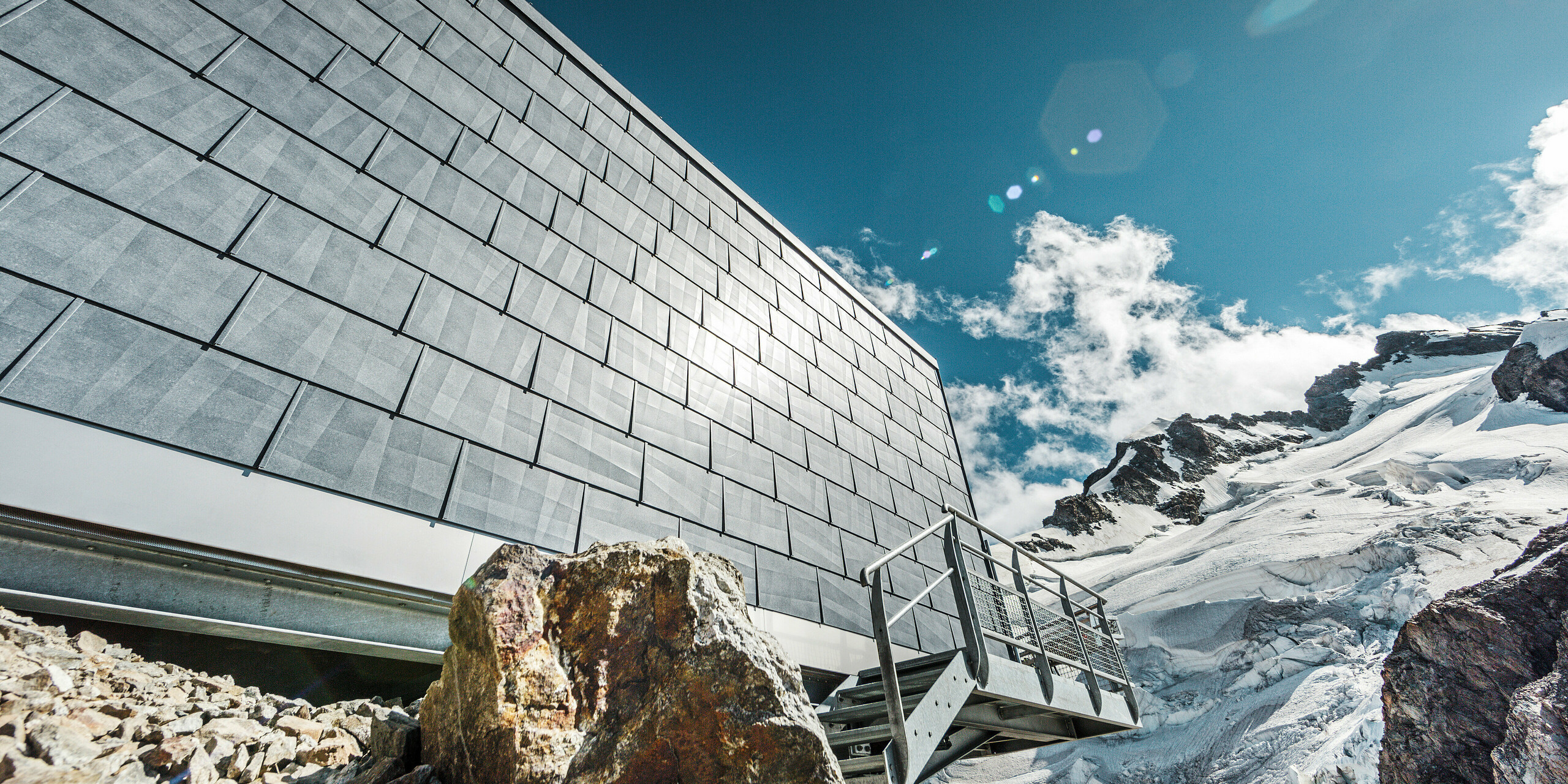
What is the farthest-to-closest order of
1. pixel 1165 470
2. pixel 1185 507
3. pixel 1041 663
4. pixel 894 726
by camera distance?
pixel 1165 470
pixel 1185 507
pixel 1041 663
pixel 894 726

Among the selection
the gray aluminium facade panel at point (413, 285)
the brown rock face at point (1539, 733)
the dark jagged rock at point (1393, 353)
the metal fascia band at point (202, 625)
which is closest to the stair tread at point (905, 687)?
the gray aluminium facade panel at point (413, 285)

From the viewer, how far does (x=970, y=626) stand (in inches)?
155

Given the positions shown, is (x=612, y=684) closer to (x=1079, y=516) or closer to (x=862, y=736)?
(x=862, y=736)

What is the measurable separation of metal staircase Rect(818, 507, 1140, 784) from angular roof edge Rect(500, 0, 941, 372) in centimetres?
687

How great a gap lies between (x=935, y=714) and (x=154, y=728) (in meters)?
3.66

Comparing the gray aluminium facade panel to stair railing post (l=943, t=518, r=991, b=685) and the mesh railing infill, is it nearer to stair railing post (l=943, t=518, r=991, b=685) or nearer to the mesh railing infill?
the mesh railing infill

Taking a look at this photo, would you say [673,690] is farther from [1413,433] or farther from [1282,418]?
[1282,418]

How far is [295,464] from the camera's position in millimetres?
3770

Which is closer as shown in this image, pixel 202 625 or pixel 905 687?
pixel 202 625

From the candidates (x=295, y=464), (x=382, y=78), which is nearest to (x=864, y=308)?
(x=382, y=78)

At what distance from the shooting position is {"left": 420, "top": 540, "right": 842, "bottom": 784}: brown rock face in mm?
2098

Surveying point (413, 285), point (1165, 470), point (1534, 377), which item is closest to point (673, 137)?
point (413, 285)

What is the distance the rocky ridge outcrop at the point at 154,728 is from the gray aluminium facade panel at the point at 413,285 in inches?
45.9

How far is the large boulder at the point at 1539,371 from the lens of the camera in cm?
4181
